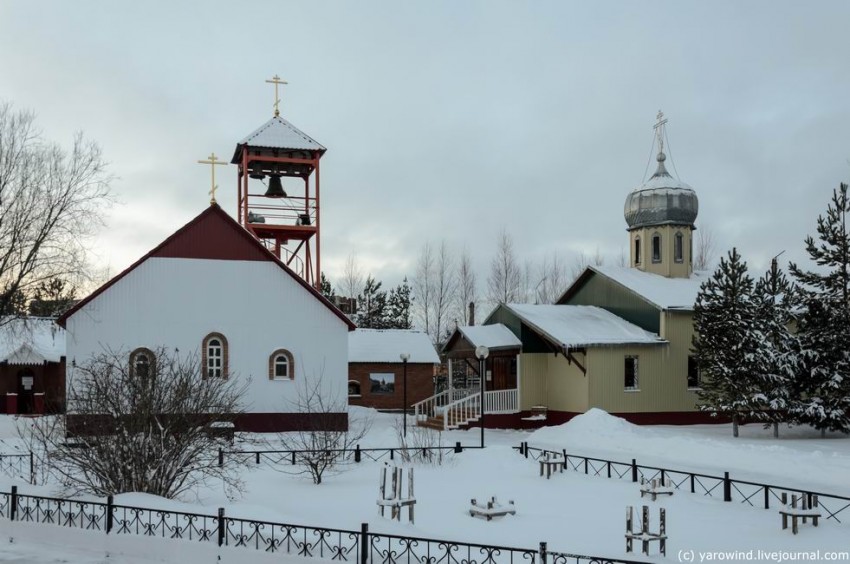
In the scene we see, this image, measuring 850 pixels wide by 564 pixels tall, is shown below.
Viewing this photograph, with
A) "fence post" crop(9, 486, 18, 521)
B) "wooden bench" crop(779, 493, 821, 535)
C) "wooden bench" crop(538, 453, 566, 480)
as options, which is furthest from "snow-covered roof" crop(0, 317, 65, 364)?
"wooden bench" crop(779, 493, 821, 535)

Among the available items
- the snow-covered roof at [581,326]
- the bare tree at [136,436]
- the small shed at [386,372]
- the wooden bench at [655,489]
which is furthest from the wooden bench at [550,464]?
the small shed at [386,372]

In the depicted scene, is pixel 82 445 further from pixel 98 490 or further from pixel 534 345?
pixel 534 345

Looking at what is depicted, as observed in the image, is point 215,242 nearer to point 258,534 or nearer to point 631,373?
point 631,373

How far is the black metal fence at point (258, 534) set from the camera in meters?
9.77

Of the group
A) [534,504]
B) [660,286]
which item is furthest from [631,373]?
[534,504]

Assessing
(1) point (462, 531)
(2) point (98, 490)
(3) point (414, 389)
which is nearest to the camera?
(1) point (462, 531)

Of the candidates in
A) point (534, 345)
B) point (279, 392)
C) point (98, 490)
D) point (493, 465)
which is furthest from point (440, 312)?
point (98, 490)

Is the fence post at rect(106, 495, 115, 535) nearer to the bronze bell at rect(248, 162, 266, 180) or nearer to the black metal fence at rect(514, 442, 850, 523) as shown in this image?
the black metal fence at rect(514, 442, 850, 523)

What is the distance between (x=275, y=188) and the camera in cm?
3022

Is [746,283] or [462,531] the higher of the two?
[746,283]

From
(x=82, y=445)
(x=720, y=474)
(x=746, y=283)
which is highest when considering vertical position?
(x=746, y=283)

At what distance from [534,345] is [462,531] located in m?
17.5

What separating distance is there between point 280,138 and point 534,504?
19526 mm

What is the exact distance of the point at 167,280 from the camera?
2452cm
